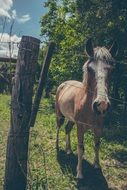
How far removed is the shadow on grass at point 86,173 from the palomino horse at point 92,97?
199 millimetres

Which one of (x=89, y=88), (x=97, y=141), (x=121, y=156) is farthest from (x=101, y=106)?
(x=121, y=156)

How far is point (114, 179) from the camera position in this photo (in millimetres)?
8547

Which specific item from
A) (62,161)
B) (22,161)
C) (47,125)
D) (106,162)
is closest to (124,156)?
(106,162)

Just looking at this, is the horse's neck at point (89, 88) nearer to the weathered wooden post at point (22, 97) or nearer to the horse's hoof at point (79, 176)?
the horse's hoof at point (79, 176)

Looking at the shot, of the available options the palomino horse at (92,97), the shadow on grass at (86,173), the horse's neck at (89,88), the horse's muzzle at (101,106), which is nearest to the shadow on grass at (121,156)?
the shadow on grass at (86,173)

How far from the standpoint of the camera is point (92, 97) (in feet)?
26.6

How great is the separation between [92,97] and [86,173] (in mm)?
2031

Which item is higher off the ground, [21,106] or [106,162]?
[21,106]

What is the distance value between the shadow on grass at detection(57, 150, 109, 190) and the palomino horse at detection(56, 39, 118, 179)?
20 centimetres

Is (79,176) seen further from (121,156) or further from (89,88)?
(121,156)

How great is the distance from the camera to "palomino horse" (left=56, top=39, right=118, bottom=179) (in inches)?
274

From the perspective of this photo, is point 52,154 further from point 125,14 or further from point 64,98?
point 125,14

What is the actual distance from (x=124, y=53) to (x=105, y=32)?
4.40ft

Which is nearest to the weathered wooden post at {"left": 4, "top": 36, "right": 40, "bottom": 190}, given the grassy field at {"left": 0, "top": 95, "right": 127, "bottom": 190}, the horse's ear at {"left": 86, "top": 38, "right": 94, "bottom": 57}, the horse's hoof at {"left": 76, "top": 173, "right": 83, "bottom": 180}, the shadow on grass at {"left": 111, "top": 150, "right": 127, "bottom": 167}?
the grassy field at {"left": 0, "top": 95, "right": 127, "bottom": 190}
